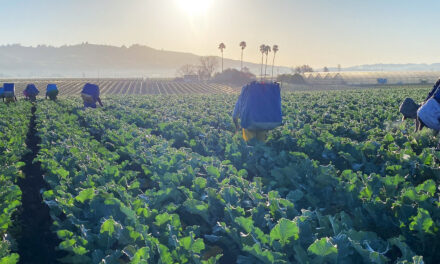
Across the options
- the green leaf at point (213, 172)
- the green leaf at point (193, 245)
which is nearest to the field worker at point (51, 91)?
the green leaf at point (213, 172)

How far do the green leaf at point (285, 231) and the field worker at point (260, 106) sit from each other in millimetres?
5365

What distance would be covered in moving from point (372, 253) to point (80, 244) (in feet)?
8.67

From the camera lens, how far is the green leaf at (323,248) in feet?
8.39

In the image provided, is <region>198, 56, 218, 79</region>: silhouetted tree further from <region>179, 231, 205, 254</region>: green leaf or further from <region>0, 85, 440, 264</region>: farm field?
<region>179, 231, 205, 254</region>: green leaf

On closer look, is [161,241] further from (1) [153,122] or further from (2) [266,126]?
(1) [153,122]

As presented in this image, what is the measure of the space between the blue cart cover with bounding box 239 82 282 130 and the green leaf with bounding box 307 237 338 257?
569 centimetres

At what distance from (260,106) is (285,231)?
5.53 m

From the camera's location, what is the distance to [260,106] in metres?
8.22

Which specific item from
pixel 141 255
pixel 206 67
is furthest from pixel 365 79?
pixel 141 255

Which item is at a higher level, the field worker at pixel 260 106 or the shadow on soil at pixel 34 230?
the field worker at pixel 260 106

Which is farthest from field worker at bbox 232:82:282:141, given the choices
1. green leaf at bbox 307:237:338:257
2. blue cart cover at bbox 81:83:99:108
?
blue cart cover at bbox 81:83:99:108

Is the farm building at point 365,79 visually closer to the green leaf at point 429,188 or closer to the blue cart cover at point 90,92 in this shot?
the blue cart cover at point 90,92

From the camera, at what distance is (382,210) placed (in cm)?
368

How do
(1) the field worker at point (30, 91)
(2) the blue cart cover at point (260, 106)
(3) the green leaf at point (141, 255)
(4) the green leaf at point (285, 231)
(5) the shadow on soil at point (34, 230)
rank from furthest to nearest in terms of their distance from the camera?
(1) the field worker at point (30, 91) < (2) the blue cart cover at point (260, 106) < (5) the shadow on soil at point (34, 230) < (4) the green leaf at point (285, 231) < (3) the green leaf at point (141, 255)
